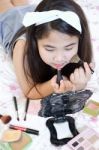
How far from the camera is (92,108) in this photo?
83cm

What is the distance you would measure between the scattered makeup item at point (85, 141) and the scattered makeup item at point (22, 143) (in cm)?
10

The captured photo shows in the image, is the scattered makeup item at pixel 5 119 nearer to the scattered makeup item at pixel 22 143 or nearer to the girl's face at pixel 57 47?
the scattered makeup item at pixel 22 143

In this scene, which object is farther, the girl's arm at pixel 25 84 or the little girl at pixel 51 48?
the girl's arm at pixel 25 84

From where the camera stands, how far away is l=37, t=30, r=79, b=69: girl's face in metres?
0.75

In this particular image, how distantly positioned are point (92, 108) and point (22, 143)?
22cm

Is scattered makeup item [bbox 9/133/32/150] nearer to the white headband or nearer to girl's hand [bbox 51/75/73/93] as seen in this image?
girl's hand [bbox 51/75/73/93]

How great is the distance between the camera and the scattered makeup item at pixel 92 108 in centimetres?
82

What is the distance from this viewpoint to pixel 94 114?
2.66 feet

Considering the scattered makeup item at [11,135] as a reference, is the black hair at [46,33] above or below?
above

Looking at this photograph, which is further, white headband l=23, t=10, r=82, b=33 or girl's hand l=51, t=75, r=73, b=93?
girl's hand l=51, t=75, r=73, b=93

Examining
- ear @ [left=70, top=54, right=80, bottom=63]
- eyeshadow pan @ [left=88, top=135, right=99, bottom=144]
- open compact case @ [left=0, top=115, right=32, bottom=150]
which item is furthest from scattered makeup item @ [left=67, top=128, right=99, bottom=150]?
ear @ [left=70, top=54, right=80, bottom=63]

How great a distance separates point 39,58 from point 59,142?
0.28 m

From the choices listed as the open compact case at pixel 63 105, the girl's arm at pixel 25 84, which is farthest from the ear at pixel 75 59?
the girl's arm at pixel 25 84

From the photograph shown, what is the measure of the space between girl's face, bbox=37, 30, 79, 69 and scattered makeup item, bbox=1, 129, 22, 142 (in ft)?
0.67
